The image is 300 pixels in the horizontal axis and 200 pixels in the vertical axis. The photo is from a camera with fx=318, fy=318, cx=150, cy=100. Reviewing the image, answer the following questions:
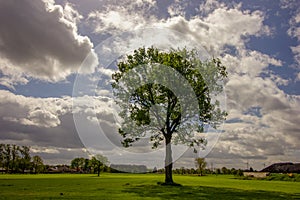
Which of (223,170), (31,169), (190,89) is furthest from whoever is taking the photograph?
(223,170)

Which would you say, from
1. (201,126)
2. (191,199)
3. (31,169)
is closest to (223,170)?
(31,169)

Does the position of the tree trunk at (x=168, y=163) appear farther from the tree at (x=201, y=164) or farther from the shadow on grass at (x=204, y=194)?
the tree at (x=201, y=164)

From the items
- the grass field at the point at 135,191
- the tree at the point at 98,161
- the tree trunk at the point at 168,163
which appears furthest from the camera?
the tree at the point at 98,161

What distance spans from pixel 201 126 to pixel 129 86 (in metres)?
13.2

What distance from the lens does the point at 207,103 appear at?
50.7 metres

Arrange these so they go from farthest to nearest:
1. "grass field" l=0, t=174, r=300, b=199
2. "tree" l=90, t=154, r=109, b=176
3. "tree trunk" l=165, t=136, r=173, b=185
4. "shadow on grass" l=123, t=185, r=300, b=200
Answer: "tree" l=90, t=154, r=109, b=176 < "tree trunk" l=165, t=136, r=173, b=185 < "shadow on grass" l=123, t=185, r=300, b=200 < "grass field" l=0, t=174, r=300, b=199

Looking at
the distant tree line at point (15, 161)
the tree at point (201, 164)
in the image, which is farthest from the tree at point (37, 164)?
the tree at point (201, 164)

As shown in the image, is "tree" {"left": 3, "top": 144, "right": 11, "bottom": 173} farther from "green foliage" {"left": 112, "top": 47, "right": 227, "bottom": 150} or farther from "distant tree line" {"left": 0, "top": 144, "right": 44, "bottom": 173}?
"green foliage" {"left": 112, "top": 47, "right": 227, "bottom": 150}

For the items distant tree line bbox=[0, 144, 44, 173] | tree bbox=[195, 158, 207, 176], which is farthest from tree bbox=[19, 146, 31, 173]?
tree bbox=[195, 158, 207, 176]

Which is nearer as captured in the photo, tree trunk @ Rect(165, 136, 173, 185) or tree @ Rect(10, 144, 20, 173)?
tree trunk @ Rect(165, 136, 173, 185)

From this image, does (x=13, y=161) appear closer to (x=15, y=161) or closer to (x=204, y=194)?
(x=15, y=161)

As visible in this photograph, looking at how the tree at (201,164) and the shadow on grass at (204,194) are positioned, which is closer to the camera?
the shadow on grass at (204,194)

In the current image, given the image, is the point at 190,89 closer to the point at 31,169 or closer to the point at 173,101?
the point at 173,101

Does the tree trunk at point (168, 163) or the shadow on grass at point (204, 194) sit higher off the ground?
the tree trunk at point (168, 163)
